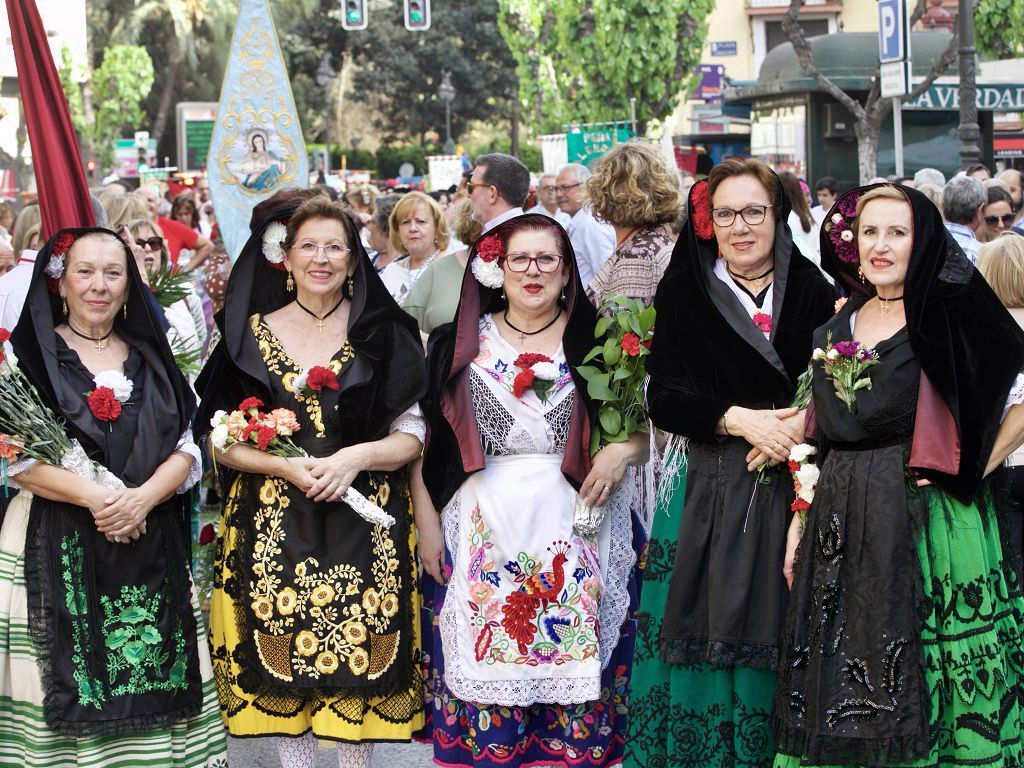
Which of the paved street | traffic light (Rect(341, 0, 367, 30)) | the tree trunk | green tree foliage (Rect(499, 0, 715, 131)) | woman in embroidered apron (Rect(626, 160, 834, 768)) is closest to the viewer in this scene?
woman in embroidered apron (Rect(626, 160, 834, 768))

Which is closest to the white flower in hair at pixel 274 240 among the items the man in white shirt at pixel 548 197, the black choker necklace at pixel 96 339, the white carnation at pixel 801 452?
the black choker necklace at pixel 96 339

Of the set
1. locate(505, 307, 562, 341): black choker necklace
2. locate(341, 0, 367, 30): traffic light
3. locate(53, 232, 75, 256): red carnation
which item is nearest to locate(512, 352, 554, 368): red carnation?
locate(505, 307, 562, 341): black choker necklace

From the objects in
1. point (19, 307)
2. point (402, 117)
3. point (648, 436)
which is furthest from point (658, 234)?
point (402, 117)

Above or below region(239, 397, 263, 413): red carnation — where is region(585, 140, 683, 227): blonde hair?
above

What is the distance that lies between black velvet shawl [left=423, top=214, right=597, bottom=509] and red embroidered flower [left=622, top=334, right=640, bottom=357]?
7.4 inches

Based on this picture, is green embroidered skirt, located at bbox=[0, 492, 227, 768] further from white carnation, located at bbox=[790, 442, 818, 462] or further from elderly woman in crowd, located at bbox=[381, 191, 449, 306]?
elderly woman in crowd, located at bbox=[381, 191, 449, 306]

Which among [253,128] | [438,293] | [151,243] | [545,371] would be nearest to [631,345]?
[545,371]

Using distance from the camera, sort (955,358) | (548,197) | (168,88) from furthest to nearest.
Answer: (168,88) < (548,197) < (955,358)

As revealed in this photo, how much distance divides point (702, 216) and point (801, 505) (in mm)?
1063

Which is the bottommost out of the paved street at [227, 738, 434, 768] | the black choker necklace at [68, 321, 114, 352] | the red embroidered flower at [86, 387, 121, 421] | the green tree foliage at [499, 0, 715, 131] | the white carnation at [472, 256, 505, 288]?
the paved street at [227, 738, 434, 768]

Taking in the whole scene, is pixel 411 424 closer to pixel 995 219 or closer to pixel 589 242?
pixel 589 242

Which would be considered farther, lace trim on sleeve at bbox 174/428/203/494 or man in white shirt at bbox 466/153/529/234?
man in white shirt at bbox 466/153/529/234

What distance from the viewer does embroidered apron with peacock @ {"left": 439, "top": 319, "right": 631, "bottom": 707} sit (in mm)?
4770

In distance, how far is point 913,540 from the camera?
4.02 meters
